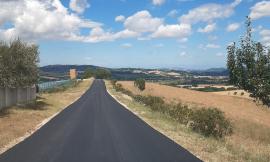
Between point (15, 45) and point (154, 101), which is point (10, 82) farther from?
point (154, 101)

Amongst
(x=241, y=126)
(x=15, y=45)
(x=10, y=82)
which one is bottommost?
(x=241, y=126)

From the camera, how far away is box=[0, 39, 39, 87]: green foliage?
3209cm

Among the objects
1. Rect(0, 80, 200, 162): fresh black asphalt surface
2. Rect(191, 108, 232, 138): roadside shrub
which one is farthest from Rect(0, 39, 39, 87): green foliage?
Rect(191, 108, 232, 138): roadside shrub

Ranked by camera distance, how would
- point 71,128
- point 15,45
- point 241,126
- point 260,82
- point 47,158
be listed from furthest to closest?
point 15,45 → point 241,126 → point 71,128 → point 260,82 → point 47,158

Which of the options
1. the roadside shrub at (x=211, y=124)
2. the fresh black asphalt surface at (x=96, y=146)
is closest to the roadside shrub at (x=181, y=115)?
the roadside shrub at (x=211, y=124)

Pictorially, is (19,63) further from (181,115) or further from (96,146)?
(96,146)

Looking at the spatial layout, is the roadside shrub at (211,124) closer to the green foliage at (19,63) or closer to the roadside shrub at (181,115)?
the roadside shrub at (181,115)

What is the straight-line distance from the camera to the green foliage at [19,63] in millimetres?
32094

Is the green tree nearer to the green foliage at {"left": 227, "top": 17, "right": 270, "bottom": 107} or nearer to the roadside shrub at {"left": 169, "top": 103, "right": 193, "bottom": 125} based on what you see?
the green foliage at {"left": 227, "top": 17, "right": 270, "bottom": 107}

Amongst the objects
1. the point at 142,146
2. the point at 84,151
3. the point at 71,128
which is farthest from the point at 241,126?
the point at 84,151

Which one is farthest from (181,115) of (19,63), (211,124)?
(19,63)

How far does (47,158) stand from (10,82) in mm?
20077

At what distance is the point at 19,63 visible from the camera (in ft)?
108

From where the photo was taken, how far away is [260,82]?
1872 centimetres
